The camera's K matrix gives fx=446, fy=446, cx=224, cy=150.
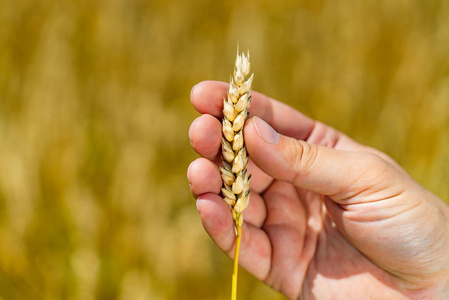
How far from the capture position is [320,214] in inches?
59.4

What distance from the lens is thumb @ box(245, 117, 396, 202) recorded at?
102 centimetres

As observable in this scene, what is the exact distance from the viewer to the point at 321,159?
110 cm

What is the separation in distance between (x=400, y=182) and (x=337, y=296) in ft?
1.41

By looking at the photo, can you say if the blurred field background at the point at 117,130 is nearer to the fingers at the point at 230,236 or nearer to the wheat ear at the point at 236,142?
the fingers at the point at 230,236

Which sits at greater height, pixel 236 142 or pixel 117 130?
pixel 236 142

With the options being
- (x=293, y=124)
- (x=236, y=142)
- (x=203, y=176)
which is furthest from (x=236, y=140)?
(x=293, y=124)

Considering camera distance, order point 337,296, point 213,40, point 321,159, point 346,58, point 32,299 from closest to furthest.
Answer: point 321,159 < point 337,296 < point 32,299 < point 213,40 < point 346,58

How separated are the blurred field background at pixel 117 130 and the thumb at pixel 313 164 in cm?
65

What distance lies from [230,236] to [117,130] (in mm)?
653

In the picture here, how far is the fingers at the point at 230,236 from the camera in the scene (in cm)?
114

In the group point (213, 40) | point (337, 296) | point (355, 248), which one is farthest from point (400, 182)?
point (213, 40)

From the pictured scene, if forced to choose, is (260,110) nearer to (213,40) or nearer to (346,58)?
(213,40)

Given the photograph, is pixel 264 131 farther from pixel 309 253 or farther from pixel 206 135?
pixel 309 253

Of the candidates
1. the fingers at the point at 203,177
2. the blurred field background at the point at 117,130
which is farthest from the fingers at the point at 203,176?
the blurred field background at the point at 117,130
